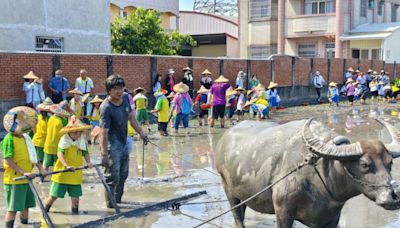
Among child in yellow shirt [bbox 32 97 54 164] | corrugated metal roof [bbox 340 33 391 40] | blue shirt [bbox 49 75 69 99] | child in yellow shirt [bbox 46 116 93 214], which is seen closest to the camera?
child in yellow shirt [bbox 46 116 93 214]

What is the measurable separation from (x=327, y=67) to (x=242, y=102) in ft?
51.4

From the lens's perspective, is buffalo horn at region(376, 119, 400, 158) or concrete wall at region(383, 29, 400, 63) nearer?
buffalo horn at region(376, 119, 400, 158)

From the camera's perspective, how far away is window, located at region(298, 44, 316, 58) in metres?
41.0

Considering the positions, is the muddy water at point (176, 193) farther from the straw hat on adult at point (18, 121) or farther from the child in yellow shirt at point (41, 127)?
the straw hat on adult at point (18, 121)

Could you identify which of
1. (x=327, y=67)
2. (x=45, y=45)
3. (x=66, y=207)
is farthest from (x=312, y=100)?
(x=66, y=207)

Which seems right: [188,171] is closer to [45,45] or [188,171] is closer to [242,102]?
[242,102]

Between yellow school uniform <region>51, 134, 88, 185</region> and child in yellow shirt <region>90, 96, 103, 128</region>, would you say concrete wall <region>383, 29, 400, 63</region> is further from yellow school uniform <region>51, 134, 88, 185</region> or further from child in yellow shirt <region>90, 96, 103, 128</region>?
yellow school uniform <region>51, 134, 88, 185</region>

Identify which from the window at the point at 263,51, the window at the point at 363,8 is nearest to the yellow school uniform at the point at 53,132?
the window at the point at 263,51

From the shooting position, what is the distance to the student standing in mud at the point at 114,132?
7297 millimetres

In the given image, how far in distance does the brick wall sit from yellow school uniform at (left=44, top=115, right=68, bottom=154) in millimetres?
7707

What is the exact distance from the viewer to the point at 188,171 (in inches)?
412

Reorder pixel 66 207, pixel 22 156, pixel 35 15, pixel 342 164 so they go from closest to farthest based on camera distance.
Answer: pixel 342 164
pixel 22 156
pixel 66 207
pixel 35 15

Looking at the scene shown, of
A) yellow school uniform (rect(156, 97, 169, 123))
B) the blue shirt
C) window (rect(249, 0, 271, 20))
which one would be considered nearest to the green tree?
window (rect(249, 0, 271, 20))

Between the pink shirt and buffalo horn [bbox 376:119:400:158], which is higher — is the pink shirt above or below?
below
